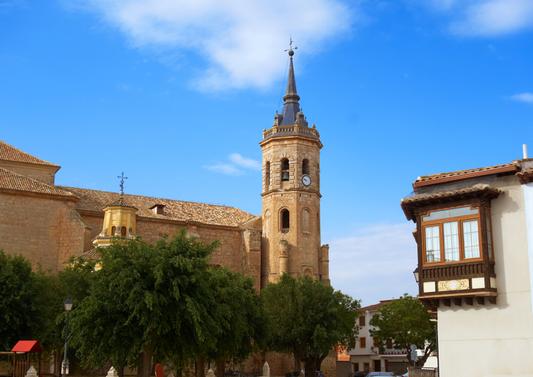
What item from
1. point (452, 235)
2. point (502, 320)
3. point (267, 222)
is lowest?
point (502, 320)

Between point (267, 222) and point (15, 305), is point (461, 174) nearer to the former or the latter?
point (15, 305)

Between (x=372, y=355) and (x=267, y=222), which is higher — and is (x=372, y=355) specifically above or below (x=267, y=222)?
below

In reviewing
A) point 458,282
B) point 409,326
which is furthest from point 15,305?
point 409,326

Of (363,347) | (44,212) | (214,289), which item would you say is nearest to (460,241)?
(214,289)

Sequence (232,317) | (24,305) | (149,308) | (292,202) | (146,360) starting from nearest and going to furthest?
(149,308) < (146,360) < (232,317) < (24,305) < (292,202)

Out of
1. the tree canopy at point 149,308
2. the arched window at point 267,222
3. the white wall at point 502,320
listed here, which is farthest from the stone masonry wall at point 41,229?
the white wall at point 502,320

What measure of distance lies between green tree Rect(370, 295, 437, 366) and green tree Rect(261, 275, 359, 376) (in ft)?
27.5

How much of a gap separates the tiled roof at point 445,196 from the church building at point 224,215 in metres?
26.3

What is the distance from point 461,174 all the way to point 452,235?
181 cm

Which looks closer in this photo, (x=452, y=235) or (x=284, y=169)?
(x=452, y=235)

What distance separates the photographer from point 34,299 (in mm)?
30219

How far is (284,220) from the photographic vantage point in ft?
167

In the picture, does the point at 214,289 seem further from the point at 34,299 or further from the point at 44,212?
the point at 44,212

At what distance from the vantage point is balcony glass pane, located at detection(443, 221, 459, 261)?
18.1 metres
